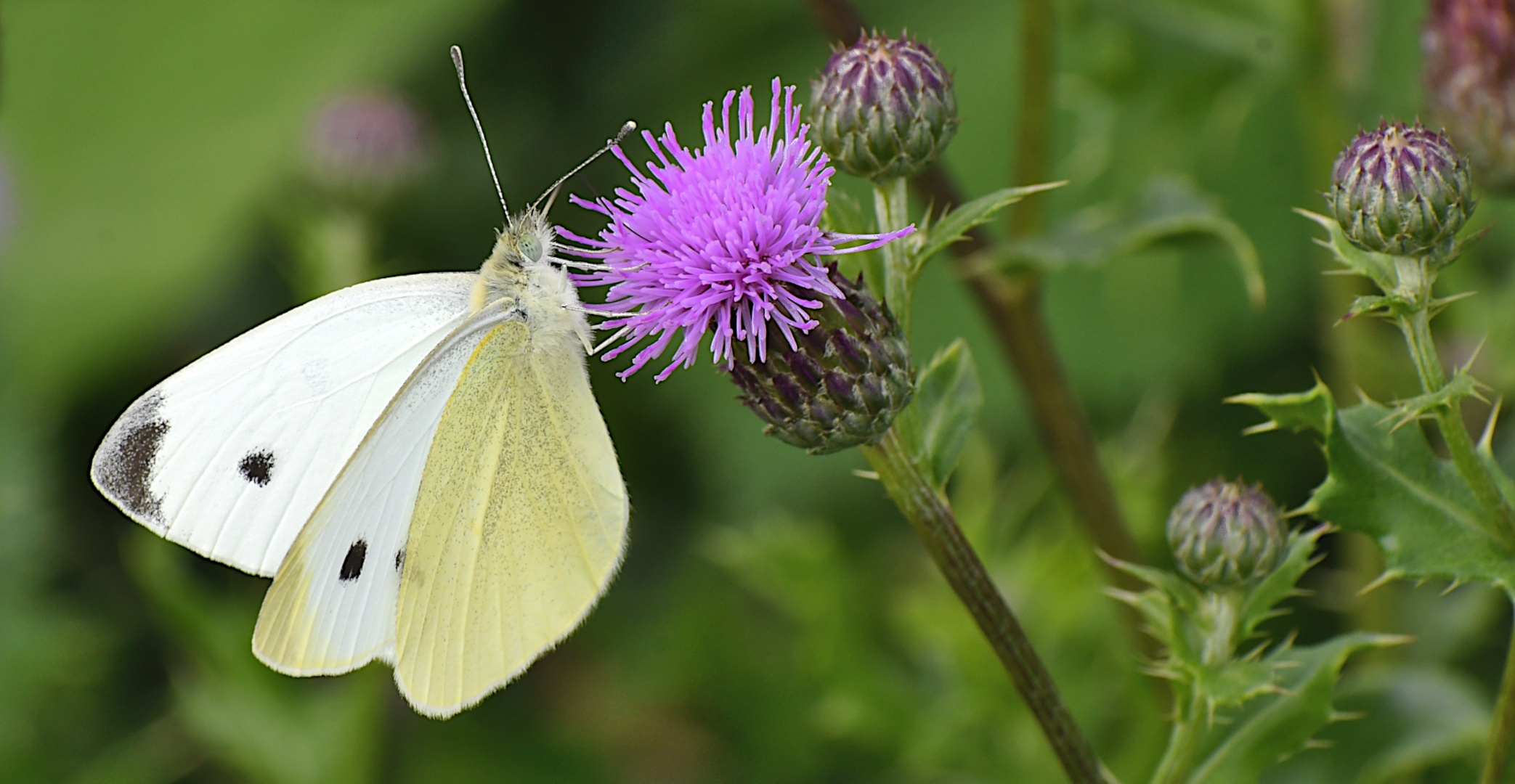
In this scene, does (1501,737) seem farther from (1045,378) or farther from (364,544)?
(364,544)

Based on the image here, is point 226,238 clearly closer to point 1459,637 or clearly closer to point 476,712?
point 476,712

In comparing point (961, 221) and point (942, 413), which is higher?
point (961, 221)

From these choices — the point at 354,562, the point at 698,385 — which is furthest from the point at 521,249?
the point at 698,385

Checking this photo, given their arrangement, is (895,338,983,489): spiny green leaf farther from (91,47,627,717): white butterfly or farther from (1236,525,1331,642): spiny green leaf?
(91,47,627,717): white butterfly

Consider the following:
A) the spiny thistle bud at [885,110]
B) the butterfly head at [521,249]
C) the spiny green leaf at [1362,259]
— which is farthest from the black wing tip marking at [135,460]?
the spiny green leaf at [1362,259]

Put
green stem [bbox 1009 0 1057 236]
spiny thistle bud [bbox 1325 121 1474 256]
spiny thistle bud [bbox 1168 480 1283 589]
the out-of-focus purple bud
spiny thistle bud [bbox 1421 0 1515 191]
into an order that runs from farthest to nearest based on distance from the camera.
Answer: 1. the out-of-focus purple bud
2. spiny thistle bud [bbox 1421 0 1515 191]
3. green stem [bbox 1009 0 1057 236]
4. spiny thistle bud [bbox 1168 480 1283 589]
5. spiny thistle bud [bbox 1325 121 1474 256]

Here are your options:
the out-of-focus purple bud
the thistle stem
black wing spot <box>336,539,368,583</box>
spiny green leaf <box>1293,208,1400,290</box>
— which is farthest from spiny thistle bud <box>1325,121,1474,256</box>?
the out-of-focus purple bud
